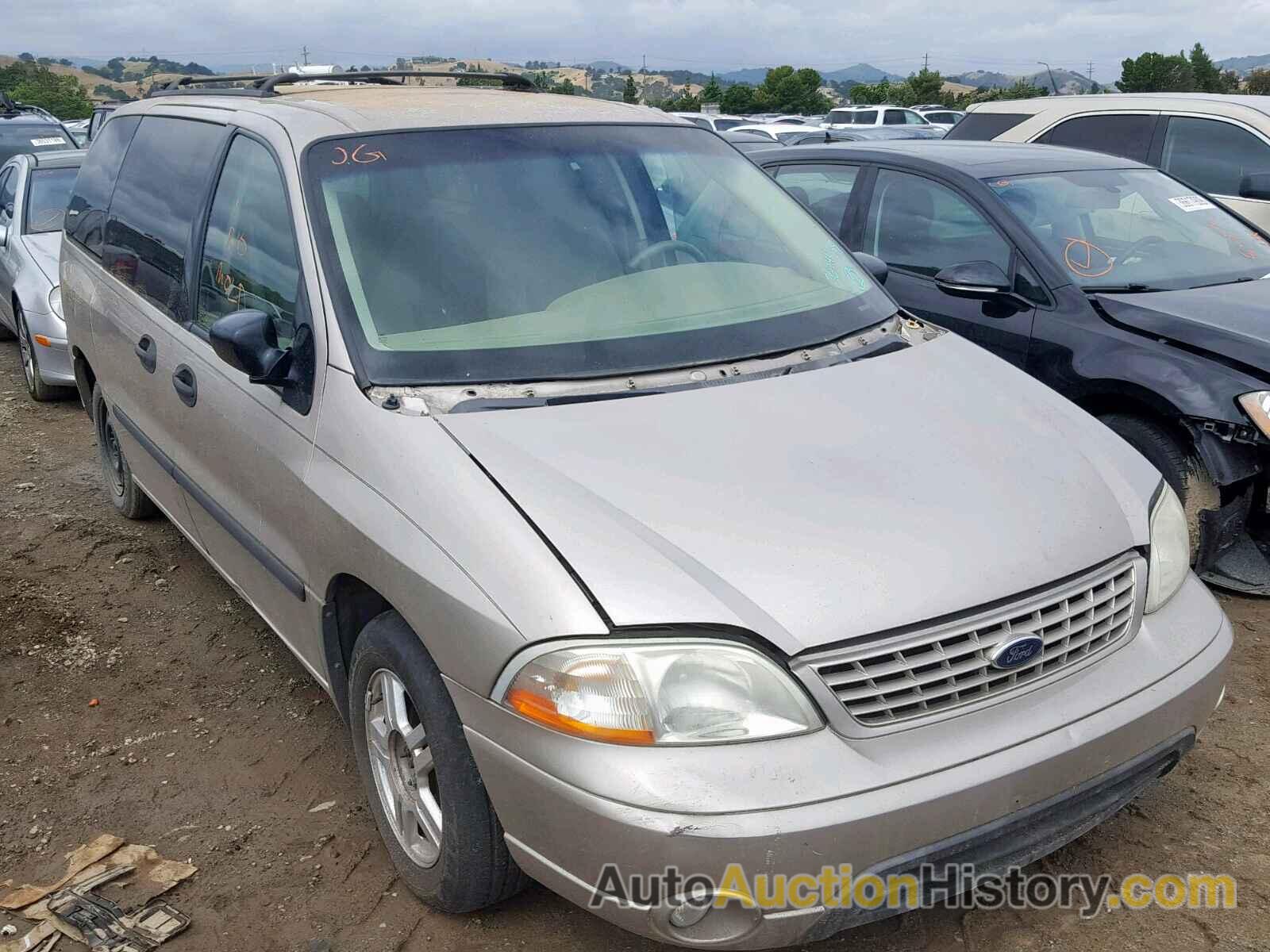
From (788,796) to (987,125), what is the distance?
290 inches

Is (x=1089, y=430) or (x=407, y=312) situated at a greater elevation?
(x=407, y=312)

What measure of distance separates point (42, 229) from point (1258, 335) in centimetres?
761

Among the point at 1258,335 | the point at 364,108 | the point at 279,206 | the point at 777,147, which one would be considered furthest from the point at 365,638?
the point at 777,147

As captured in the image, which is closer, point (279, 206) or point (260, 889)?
point (260, 889)

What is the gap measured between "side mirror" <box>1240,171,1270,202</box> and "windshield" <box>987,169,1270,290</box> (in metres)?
1.55

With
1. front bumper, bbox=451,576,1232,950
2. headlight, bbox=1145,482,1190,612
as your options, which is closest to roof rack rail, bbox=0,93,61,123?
front bumper, bbox=451,576,1232,950

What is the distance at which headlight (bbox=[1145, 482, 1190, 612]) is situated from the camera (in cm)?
265

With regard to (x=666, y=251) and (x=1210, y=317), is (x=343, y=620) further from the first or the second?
(x=1210, y=317)

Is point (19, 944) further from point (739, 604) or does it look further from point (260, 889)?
point (739, 604)

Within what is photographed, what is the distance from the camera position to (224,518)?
353 cm

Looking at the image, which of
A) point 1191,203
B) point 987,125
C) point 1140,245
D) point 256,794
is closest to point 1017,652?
point 256,794

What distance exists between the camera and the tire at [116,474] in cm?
515

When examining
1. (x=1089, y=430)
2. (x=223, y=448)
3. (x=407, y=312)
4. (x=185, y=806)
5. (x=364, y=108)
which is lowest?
(x=185, y=806)

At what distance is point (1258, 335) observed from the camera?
4.26 metres
